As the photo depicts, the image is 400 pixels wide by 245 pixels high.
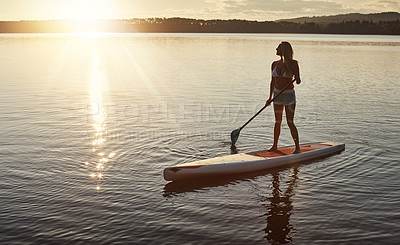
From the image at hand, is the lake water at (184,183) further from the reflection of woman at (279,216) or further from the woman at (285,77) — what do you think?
the woman at (285,77)

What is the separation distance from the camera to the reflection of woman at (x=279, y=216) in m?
6.35

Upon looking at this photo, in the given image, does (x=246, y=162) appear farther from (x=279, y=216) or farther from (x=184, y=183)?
(x=279, y=216)

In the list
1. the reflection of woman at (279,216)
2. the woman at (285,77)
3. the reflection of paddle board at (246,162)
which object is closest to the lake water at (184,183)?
the reflection of woman at (279,216)

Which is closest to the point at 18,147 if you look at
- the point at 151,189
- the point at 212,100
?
the point at 151,189

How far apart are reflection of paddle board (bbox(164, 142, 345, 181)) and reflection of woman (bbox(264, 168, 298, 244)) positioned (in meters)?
0.74

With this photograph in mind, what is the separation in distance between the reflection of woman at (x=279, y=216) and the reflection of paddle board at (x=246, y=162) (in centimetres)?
74

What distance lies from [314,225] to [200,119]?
28.7ft

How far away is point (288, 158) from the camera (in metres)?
9.75

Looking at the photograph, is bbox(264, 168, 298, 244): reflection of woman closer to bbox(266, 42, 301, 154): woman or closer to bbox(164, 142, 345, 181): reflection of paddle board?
bbox(164, 142, 345, 181): reflection of paddle board

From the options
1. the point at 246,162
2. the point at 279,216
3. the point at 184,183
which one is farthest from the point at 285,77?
the point at 279,216

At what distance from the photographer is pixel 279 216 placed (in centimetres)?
707

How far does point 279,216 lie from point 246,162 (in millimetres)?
2186

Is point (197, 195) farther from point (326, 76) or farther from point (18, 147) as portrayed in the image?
point (326, 76)

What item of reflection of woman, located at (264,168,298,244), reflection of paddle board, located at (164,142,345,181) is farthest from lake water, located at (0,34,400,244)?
reflection of paddle board, located at (164,142,345,181)
